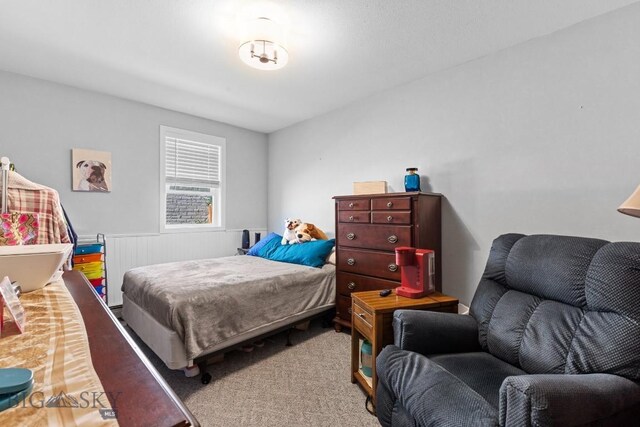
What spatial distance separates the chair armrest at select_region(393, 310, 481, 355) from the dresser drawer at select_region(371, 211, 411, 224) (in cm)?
93

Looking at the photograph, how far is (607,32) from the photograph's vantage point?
1875 millimetres

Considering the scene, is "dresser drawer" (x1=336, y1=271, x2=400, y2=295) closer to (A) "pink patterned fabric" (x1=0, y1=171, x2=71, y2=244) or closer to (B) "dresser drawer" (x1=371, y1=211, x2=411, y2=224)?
(B) "dresser drawer" (x1=371, y1=211, x2=411, y2=224)

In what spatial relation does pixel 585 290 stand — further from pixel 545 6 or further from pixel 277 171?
pixel 277 171

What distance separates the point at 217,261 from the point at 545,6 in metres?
3.42

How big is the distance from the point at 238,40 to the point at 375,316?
2165 millimetres

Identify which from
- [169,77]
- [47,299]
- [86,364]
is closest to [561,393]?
[86,364]

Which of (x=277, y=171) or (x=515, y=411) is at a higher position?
(x=277, y=171)

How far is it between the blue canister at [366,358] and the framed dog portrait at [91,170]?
3.17m

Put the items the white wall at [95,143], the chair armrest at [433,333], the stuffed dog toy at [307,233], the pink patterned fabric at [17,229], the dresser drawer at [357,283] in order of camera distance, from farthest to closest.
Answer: the stuffed dog toy at [307,233]
the white wall at [95,143]
the dresser drawer at [357,283]
the chair armrest at [433,333]
the pink patterned fabric at [17,229]

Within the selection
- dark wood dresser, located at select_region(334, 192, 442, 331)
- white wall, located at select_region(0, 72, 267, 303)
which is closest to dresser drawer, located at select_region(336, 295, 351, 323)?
dark wood dresser, located at select_region(334, 192, 442, 331)

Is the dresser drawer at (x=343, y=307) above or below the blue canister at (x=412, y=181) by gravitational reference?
below

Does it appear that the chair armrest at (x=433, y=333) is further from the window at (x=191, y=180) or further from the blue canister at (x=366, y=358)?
the window at (x=191, y=180)

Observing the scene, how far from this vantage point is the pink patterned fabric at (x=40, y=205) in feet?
6.44

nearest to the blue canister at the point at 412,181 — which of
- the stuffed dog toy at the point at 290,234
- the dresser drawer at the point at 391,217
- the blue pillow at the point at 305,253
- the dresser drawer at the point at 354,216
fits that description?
the dresser drawer at the point at 391,217
